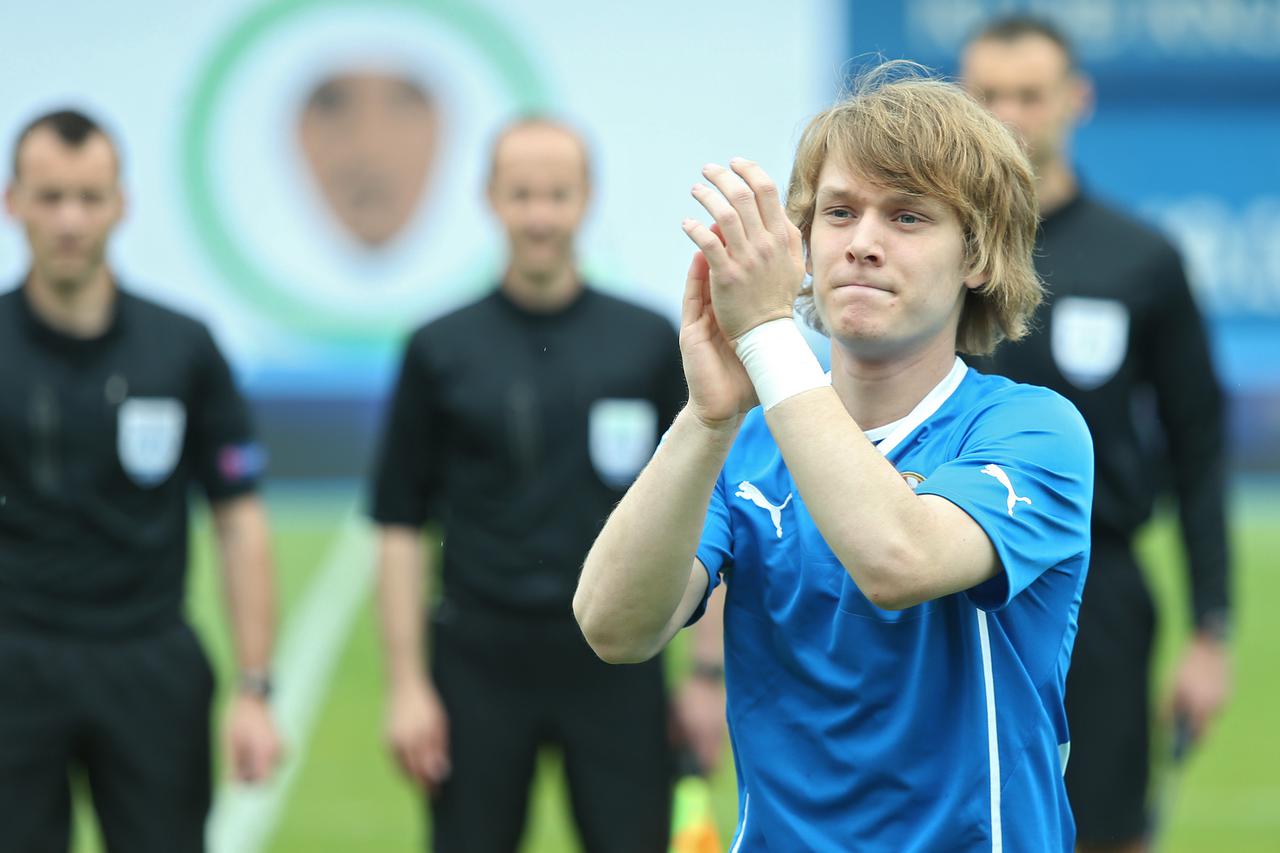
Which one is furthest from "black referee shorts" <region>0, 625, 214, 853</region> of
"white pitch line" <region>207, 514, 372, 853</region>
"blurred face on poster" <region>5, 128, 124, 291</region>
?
"blurred face on poster" <region>5, 128, 124, 291</region>

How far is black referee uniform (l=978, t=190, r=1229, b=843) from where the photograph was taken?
4605 mm

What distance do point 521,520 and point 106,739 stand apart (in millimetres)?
1147

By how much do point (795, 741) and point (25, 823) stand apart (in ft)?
8.47

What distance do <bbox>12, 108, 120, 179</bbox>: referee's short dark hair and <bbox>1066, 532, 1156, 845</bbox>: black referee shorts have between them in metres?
2.72

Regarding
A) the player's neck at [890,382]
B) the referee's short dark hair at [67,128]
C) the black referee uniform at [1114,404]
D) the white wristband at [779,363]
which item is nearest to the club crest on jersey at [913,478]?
the player's neck at [890,382]

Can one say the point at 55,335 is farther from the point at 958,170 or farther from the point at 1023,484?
the point at 1023,484

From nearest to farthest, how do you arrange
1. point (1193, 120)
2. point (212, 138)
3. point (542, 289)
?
1. point (542, 289)
2. point (212, 138)
3. point (1193, 120)

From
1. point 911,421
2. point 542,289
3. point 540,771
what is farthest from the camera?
point 540,771

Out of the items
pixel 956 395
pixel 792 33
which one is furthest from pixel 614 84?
pixel 956 395

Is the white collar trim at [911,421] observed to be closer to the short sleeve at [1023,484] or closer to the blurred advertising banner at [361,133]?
the short sleeve at [1023,484]

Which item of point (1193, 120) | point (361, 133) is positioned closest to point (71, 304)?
point (361, 133)

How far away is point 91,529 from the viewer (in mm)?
4512

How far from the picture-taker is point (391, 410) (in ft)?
16.3

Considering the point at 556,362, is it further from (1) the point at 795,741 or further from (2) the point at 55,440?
(1) the point at 795,741
